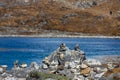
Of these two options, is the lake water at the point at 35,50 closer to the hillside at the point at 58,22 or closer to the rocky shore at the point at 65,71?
the rocky shore at the point at 65,71

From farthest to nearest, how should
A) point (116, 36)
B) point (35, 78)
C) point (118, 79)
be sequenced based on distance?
point (116, 36) → point (35, 78) → point (118, 79)

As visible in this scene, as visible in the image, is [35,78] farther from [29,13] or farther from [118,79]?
[29,13]

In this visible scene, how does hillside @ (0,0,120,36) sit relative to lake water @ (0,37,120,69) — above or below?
below

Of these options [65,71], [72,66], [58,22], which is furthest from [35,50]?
[58,22]

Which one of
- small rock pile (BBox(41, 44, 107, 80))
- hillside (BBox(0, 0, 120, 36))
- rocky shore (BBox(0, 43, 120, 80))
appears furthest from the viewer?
hillside (BBox(0, 0, 120, 36))

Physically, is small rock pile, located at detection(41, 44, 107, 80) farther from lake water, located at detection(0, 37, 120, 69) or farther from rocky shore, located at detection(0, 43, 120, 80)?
lake water, located at detection(0, 37, 120, 69)

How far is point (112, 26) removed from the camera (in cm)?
18862

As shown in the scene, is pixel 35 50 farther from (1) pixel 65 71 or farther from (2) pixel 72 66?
(1) pixel 65 71

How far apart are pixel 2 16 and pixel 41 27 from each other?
1975 cm

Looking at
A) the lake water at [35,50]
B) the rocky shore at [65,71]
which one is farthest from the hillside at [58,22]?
the rocky shore at [65,71]

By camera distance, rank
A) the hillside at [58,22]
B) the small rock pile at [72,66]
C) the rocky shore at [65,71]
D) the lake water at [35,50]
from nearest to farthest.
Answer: the rocky shore at [65,71] → the small rock pile at [72,66] → the lake water at [35,50] → the hillside at [58,22]

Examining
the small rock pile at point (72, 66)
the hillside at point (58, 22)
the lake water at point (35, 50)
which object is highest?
the small rock pile at point (72, 66)

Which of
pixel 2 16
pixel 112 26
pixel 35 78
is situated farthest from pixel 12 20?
pixel 35 78

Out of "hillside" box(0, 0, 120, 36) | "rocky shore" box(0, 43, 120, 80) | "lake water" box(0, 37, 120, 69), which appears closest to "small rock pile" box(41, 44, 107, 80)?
"rocky shore" box(0, 43, 120, 80)
